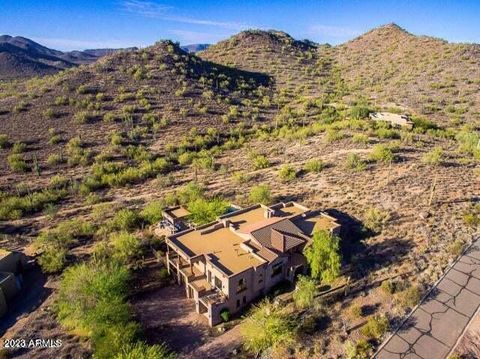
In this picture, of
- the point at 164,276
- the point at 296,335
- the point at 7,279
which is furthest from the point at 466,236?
the point at 7,279

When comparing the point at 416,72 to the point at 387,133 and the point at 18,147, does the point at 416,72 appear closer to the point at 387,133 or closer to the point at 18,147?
the point at 387,133

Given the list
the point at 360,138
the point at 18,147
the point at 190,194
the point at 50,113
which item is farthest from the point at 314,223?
the point at 50,113

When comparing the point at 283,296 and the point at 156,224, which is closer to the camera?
the point at 283,296

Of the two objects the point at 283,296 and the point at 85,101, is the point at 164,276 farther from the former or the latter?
the point at 85,101

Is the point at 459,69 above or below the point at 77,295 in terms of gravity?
above

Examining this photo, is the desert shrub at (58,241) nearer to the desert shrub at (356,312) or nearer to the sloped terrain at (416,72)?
the desert shrub at (356,312)
